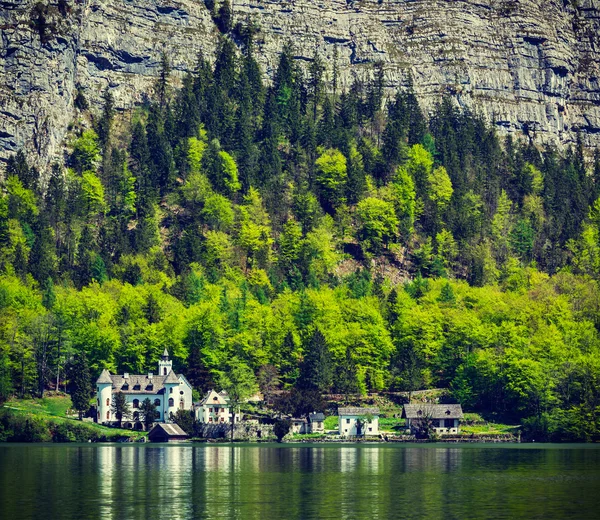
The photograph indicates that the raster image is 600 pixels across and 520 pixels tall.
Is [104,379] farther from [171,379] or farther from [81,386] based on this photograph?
[171,379]

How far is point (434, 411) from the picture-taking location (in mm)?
140250

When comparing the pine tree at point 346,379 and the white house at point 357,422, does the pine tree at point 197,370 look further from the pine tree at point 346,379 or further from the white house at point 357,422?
the white house at point 357,422

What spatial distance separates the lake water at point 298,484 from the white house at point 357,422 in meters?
22.2

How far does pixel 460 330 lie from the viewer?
524 ft

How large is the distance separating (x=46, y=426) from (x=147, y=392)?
20236 mm

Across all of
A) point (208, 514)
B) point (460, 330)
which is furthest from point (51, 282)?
point (208, 514)

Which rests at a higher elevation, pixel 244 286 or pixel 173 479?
pixel 244 286

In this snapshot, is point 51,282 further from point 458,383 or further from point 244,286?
point 458,383

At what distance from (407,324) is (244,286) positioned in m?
26.5

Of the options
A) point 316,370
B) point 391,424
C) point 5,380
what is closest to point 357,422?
point 391,424

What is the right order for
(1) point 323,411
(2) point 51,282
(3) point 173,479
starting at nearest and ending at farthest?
(3) point 173,479, (1) point 323,411, (2) point 51,282

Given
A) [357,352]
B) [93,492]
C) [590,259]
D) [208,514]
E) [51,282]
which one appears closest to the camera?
[208,514]

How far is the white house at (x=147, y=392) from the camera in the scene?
5837 inches

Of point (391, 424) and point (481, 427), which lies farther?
point (391, 424)
